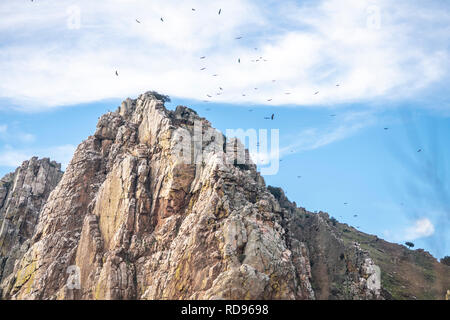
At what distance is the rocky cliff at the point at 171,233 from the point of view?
64.6 metres

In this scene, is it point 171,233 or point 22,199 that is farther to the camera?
point 22,199

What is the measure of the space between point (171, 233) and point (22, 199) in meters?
63.3

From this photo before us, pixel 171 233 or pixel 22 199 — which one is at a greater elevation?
pixel 22 199

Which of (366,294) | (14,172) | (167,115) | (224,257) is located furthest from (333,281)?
(14,172)

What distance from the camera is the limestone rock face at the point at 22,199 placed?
110 metres

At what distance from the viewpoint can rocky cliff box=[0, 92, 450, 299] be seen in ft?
212

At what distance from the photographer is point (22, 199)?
117375 millimetres

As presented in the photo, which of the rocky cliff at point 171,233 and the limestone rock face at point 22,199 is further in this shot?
the limestone rock face at point 22,199

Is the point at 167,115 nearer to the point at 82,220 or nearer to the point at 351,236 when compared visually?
the point at 82,220

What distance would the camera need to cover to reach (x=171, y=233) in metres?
75.1

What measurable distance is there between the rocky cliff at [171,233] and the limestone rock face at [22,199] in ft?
88.3

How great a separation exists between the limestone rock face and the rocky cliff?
88.3ft

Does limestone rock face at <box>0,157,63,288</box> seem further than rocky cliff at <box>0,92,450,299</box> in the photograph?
Yes
